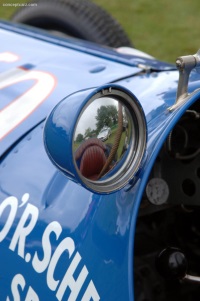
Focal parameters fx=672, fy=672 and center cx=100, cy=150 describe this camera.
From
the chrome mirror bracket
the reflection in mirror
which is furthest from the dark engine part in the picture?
the reflection in mirror

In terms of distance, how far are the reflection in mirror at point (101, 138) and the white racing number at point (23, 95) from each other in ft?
1.46

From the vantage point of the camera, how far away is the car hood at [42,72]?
1.66 m

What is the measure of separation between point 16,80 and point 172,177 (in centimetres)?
52

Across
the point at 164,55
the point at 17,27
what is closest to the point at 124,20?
the point at 164,55

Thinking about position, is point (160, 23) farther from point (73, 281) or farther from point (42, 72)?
point (73, 281)

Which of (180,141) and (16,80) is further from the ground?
(16,80)

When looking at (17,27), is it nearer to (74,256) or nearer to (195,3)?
(74,256)

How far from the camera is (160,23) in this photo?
4.65 meters

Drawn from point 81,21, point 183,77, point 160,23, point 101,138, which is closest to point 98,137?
point 101,138

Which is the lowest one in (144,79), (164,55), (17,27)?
(144,79)

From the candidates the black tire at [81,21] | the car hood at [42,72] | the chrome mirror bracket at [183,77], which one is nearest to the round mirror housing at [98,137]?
the chrome mirror bracket at [183,77]

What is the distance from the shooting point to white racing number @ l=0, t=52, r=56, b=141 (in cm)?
165

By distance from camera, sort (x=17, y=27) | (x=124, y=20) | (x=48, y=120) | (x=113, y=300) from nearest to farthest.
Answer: (x=48, y=120), (x=113, y=300), (x=17, y=27), (x=124, y=20)

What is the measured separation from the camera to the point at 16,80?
1811 millimetres
